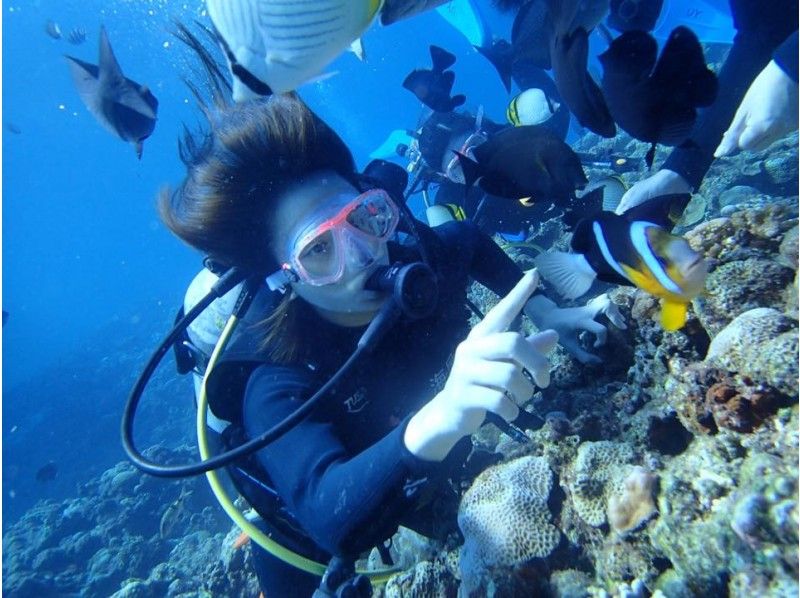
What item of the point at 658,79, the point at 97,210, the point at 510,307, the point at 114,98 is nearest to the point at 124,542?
the point at 114,98

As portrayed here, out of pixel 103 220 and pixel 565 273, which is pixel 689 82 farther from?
pixel 103 220

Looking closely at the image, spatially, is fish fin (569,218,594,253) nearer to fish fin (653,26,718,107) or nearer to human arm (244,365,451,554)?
fish fin (653,26,718,107)

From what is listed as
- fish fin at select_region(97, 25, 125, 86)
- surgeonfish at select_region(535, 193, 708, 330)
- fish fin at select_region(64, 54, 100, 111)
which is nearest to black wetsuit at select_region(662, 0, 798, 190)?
surgeonfish at select_region(535, 193, 708, 330)

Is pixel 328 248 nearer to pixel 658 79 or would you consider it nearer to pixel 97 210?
pixel 658 79

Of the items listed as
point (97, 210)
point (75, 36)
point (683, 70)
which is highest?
point (97, 210)

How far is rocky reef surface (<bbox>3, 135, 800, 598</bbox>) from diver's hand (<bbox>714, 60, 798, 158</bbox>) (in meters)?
0.57

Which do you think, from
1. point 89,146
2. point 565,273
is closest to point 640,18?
point 565,273

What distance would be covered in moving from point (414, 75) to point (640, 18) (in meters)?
3.24

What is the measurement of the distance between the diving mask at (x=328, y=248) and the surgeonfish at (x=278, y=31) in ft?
3.34

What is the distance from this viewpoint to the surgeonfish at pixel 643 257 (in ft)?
4.24

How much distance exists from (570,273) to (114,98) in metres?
2.95

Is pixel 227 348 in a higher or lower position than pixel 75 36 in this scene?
lower

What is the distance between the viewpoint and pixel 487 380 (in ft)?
4.45

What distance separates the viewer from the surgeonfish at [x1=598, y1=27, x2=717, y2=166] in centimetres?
152
